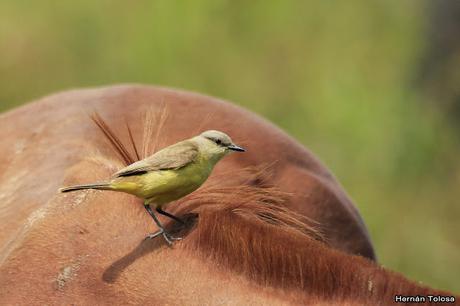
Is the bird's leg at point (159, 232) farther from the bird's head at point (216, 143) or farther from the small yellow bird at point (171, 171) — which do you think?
the bird's head at point (216, 143)

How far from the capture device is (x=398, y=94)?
613 cm

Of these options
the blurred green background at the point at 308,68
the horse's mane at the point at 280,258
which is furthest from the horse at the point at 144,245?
the blurred green background at the point at 308,68

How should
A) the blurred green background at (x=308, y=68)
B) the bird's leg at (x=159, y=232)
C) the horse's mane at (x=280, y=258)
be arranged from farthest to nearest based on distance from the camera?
1. the blurred green background at (x=308, y=68)
2. the bird's leg at (x=159, y=232)
3. the horse's mane at (x=280, y=258)

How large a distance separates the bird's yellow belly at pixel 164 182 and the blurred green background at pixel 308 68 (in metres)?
3.80

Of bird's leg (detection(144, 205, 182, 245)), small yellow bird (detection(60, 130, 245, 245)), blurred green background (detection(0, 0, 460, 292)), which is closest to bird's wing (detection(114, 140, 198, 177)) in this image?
small yellow bird (detection(60, 130, 245, 245))

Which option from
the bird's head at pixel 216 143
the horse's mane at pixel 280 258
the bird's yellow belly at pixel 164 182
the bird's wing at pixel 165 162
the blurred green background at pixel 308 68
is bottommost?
the horse's mane at pixel 280 258

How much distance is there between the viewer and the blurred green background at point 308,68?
5.68 metres

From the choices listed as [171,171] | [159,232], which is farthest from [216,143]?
[159,232]

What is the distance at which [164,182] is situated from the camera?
168 cm

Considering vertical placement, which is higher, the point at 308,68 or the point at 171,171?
the point at 308,68

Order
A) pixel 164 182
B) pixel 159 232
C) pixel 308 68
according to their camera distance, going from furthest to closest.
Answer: pixel 308 68 < pixel 159 232 < pixel 164 182

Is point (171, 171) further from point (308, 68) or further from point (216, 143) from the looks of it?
point (308, 68)

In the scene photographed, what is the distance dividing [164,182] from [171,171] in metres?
0.02

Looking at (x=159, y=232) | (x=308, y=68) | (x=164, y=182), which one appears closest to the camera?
(x=164, y=182)
